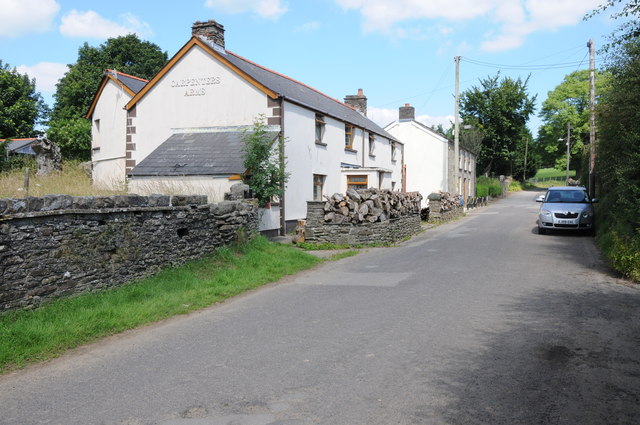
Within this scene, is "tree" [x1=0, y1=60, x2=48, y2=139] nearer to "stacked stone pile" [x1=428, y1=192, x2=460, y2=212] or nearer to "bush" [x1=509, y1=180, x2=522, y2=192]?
"stacked stone pile" [x1=428, y1=192, x2=460, y2=212]

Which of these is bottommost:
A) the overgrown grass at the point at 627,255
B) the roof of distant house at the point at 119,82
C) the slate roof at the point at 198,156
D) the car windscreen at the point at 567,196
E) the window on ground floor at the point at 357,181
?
the overgrown grass at the point at 627,255

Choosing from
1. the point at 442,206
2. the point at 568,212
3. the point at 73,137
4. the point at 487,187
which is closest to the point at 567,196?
the point at 568,212

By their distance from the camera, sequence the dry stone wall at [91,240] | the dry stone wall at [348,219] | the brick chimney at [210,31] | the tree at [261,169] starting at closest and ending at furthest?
1. the dry stone wall at [91,240]
2. the tree at [261,169]
3. the dry stone wall at [348,219]
4. the brick chimney at [210,31]

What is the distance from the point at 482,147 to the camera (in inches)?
2359

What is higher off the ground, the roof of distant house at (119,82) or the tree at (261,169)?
the roof of distant house at (119,82)

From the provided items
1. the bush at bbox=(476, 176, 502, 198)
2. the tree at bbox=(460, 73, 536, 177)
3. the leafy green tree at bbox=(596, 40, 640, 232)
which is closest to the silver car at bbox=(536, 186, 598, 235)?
the leafy green tree at bbox=(596, 40, 640, 232)

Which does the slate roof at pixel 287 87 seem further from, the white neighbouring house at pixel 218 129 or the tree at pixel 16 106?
the tree at pixel 16 106

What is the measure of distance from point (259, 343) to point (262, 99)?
537 inches

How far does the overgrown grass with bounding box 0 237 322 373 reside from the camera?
6195mm

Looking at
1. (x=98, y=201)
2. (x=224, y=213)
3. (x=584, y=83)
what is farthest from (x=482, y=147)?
(x=98, y=201)

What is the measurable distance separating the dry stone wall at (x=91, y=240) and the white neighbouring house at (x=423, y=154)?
3164 centimetres

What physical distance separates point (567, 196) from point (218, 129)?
1374 centimetres

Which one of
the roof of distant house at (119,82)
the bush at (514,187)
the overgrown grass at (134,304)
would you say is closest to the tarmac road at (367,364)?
the overgrown grass at (134,304)

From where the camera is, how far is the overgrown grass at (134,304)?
6195 mm
